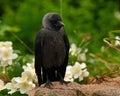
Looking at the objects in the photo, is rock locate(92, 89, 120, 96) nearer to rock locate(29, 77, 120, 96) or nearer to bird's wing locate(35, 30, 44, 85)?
rock locate(29, 77, 120, 96)

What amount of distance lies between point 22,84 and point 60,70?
0.37 m

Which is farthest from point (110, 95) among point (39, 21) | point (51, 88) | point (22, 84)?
point (39, 21)

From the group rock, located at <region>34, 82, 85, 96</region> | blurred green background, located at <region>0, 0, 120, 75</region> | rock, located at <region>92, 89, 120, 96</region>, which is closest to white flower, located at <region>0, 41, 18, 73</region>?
rock, located at <region>34, 82, 85, 96</region>

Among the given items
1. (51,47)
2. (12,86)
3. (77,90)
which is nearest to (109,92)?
(77,90)

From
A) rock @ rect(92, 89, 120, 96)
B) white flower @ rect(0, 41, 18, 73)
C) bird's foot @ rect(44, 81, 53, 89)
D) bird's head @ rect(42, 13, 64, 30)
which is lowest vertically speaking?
rock @ rect(92, 89, 120, 96)

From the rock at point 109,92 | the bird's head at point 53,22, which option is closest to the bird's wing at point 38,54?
the bird's head at point 53,22

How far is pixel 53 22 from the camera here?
220 inches

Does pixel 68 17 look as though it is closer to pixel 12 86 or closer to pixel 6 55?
pixel 6 55

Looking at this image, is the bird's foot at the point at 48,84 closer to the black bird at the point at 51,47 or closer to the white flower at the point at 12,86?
the black bird at the point at 51,47

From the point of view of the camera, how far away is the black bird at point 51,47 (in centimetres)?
550

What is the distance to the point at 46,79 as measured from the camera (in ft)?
18.7

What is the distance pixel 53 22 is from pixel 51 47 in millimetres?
224

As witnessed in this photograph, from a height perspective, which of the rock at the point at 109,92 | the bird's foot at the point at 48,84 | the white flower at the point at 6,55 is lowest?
the rock at the point at 109,92

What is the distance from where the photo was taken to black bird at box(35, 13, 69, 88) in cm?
550
